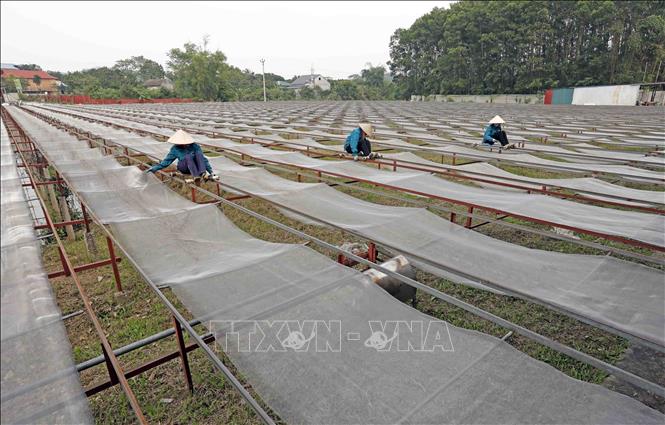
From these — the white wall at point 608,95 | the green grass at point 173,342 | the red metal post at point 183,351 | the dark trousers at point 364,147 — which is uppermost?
the white wall at point 608,95

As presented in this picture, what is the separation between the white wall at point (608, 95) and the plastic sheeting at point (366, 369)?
37.8m

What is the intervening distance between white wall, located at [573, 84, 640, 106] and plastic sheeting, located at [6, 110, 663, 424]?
37.8m

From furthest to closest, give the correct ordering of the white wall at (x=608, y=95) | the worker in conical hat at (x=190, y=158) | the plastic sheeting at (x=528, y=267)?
the white wall at (x=608, y=95)
the worker in conical hat at (x=190, y=158)
the plastic sheeting at (x=528, y=267)

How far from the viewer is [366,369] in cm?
183

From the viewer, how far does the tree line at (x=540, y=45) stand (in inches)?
1524

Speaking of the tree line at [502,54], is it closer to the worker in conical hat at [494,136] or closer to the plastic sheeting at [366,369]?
the worker in conical hat at [494,136]

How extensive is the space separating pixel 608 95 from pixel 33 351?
40.3 meters

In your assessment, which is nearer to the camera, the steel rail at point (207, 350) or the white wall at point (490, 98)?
the steel rail at point (207, 350)

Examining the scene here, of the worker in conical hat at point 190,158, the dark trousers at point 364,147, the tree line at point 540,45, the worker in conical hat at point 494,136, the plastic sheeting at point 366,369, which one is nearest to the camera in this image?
the plastic sheeting at point 366,369

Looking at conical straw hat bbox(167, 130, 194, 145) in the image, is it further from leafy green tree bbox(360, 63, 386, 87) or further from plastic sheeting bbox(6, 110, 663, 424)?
leafy green tree bbox(360, 63, 386, 87)

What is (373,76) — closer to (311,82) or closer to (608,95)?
(311,82)

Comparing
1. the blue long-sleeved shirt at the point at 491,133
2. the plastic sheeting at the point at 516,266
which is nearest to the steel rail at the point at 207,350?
the plastic sheeting at the point at 516,266

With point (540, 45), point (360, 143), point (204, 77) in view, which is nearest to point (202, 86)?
point (204, 77)

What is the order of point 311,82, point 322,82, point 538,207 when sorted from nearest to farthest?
1. point 538,207
2. point 322,82
3. point 311,82
